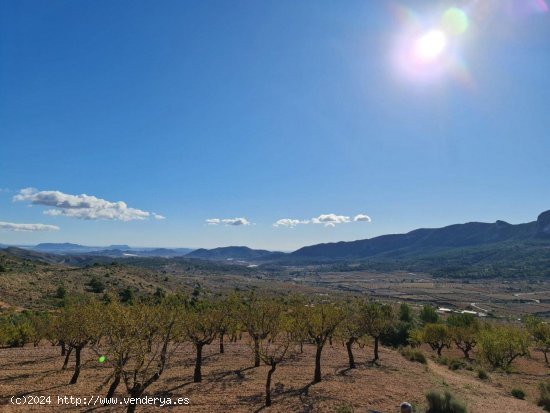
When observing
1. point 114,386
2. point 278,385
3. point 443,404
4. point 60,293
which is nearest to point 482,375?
point 443,404

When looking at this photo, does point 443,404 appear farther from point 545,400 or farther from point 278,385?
point 545,400

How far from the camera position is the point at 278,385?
99.1 ft

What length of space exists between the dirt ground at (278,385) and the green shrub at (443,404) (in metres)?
0.87

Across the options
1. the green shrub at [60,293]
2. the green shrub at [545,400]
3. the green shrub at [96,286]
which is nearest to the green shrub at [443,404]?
the green shrub at [545,400]

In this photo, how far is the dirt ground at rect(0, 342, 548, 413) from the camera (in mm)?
25406

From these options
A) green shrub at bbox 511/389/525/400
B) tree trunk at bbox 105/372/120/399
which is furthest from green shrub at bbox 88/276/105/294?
green shrub at bbox 511/389/525/400

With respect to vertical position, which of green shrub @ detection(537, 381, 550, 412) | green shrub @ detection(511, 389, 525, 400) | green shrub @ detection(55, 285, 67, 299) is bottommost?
green shrub @ detection(511, 389, 525, 400)

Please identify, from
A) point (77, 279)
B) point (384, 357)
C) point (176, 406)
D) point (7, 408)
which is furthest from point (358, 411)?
point (77, 279)

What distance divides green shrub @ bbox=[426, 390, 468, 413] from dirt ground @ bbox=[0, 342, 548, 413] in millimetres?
874

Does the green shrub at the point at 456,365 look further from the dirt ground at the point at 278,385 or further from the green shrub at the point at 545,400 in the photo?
the green shrub at the point at 545,400

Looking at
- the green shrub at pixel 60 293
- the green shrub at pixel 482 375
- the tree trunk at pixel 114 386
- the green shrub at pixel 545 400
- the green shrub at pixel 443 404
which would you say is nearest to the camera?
the tree trunk at pixel 114 386

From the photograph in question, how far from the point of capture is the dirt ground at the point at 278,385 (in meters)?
25.4

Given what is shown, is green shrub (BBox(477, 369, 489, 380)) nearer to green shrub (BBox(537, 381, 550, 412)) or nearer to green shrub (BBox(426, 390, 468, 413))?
green shrub (BBox(537, 381, 550, 412))

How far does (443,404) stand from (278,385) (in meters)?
12.2
